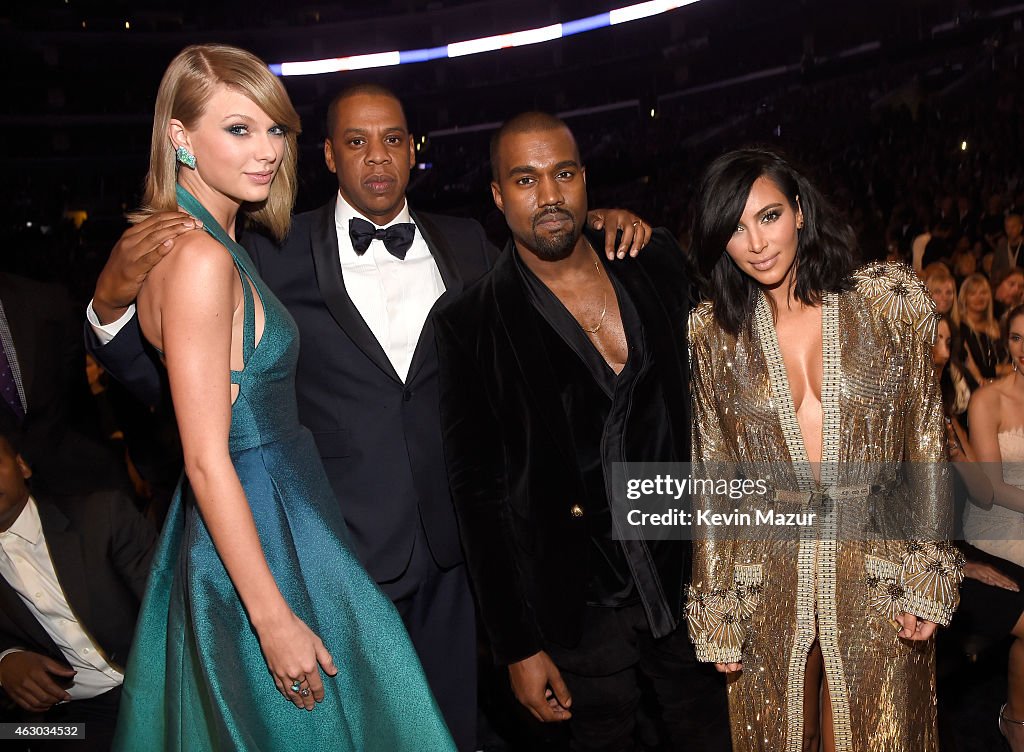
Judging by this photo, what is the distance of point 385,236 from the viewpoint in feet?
7.77

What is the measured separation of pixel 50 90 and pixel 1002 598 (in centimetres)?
2846

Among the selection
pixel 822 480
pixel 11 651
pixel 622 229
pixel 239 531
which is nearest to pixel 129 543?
pixel 11 651

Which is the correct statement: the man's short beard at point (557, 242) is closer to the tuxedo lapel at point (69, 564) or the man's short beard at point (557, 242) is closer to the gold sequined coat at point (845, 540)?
the gold sequined coat at point (845, 540)

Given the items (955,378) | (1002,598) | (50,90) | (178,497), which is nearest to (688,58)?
(50,90)

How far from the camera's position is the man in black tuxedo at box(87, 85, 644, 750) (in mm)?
2273

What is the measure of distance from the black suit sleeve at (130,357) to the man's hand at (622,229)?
1169mm

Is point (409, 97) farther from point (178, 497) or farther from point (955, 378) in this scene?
point (178, 497)

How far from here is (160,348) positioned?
1.66 metres

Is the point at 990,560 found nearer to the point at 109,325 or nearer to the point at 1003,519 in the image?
the point at 1003,519

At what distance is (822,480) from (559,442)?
2.05 feet

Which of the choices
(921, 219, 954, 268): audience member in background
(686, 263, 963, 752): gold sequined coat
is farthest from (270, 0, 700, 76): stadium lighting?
(686, 263, 963, 752): gold sequined coat

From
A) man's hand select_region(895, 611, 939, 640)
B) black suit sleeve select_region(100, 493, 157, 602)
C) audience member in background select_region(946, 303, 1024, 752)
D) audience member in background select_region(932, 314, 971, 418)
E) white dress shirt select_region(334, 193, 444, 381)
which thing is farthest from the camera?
audience member in background select_region(932, 314, 971, 418)

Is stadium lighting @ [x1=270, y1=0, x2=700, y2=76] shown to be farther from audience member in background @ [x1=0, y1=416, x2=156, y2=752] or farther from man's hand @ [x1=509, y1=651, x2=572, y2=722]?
man's hand @ [x1=509, y1=651, x2=572, y2=722]

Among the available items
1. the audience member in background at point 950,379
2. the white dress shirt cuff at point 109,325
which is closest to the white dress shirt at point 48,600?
the white dress shirt cuff at point 109,325
